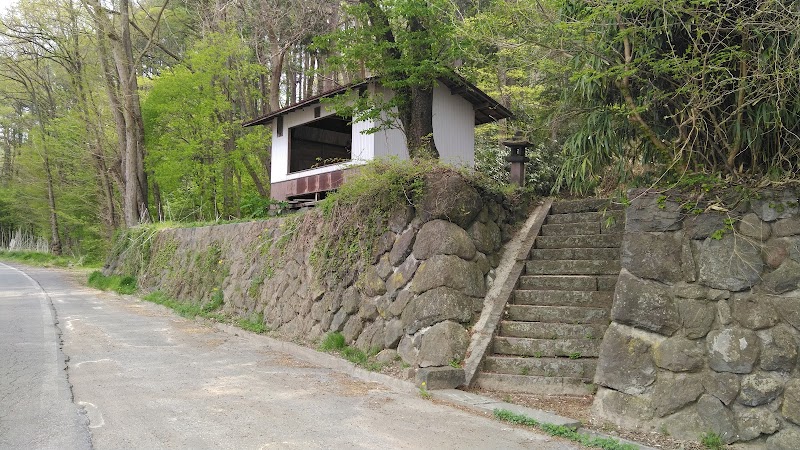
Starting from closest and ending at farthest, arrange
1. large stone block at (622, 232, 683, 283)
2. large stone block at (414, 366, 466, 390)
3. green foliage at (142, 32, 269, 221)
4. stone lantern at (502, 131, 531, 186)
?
large stone block at (622, 232, 683, 283) < large stone block at (414, 366, 466, 390) < stone lantern at (502, 131, 531, 186) < green foliage at (142, 32, 269, 221)

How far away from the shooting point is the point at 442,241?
7961 millimetres

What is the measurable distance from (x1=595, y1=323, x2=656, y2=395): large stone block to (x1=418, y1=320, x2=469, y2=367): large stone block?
1856mm

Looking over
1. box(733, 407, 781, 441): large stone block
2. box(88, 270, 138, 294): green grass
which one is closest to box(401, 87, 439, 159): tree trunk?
box(733, 407, 781, 441): large stone block

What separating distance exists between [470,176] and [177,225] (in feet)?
42.3

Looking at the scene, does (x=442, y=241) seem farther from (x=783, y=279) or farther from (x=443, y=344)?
(x=783, y=279)

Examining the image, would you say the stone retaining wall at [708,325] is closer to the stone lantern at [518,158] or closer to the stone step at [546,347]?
the stone step at [546,347]

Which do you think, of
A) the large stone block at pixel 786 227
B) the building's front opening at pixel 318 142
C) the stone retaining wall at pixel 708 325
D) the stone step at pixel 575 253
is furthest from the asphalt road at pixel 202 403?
the building's front opening at pixel 318 142

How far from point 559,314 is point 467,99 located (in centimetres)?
990

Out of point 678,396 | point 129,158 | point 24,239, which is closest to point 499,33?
point 678,396

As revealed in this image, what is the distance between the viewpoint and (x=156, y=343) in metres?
9.88

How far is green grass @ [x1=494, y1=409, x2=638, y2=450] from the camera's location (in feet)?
16.4

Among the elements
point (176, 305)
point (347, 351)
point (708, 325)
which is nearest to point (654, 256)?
point (708, 325)

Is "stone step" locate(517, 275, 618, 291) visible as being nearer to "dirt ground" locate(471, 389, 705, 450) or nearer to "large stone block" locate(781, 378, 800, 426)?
"dirt ground" locate(471, 389, 705, 450)

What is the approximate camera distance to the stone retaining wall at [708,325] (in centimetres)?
503
